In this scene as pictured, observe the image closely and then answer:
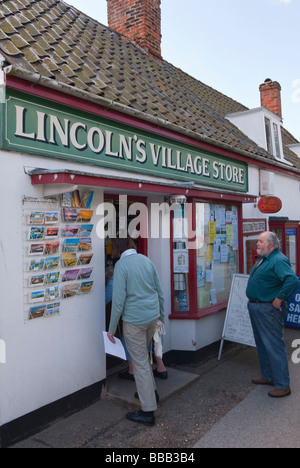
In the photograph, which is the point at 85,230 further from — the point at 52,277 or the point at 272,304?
the point at 272,304

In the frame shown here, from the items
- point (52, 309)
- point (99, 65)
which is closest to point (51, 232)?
point (52, 309)

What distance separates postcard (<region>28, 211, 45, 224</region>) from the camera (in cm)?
358

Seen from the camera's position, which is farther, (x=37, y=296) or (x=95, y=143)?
(x=95, y=143)

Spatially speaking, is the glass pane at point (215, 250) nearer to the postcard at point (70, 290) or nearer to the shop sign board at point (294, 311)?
the shop sign board at point (294, 311)

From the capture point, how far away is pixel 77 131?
4.11 m

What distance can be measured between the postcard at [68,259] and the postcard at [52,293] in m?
0.27

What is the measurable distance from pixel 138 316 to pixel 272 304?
1.67 m

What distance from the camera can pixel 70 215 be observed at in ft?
13.1

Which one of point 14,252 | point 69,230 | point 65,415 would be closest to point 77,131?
point 69,230

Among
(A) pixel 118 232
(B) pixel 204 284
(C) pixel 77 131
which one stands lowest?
(B) pixel 204 284
